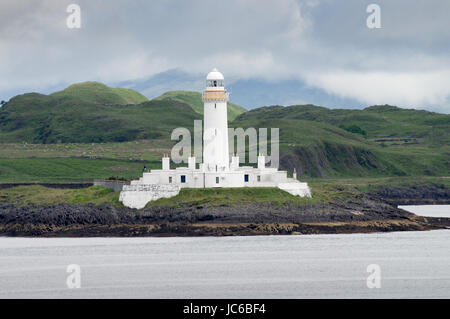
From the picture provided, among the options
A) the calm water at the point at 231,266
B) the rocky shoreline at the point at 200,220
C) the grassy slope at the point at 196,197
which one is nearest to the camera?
the calm water at the point at 231,266

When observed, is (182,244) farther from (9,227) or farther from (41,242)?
(9,227)

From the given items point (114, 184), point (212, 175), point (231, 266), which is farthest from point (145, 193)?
point (231, 266)

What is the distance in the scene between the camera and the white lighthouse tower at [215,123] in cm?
7300

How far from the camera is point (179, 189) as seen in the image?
7050 centimetres

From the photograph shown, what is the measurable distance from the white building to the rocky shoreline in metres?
2.09

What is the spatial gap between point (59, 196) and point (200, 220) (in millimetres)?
16104

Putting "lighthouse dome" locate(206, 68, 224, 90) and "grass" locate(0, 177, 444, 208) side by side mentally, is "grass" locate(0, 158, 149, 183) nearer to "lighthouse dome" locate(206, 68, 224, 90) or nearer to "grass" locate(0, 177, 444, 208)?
"grass" locate(0, 177, 444, 208)

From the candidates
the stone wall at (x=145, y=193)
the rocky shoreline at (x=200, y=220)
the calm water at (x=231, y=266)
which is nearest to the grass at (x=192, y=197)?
the stone wall at (x=145, y=193)

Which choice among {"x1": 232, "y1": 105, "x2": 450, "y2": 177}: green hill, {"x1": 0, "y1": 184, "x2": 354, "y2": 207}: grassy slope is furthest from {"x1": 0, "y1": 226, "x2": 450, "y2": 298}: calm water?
{"x1": 232, "y1": 105, "x2": 450, "y2": 177}: green hill

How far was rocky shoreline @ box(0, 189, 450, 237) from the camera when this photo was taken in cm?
6594

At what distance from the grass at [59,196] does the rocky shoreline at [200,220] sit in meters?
2.30

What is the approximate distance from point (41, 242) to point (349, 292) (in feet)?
88.4

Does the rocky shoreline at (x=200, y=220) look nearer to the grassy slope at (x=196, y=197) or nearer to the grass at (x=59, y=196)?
the grassy slope at (x=196, y=197)
